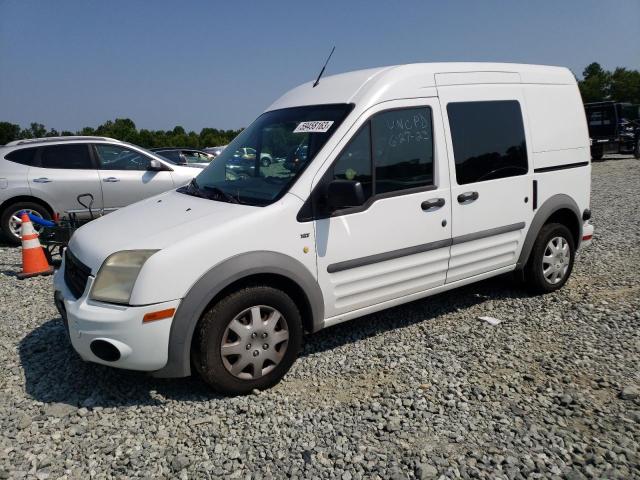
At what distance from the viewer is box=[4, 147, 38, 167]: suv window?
8.17m

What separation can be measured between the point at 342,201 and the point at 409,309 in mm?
1926

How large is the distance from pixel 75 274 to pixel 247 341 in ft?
4.29

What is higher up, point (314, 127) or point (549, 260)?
point (314, 127)

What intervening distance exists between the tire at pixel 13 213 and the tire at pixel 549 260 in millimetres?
7301

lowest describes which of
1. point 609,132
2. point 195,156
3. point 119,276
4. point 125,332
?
point 125,332

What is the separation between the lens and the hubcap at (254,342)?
3.23 m

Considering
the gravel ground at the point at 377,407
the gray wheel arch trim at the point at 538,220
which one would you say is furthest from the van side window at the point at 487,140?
the gravel ground at the point at 377,407

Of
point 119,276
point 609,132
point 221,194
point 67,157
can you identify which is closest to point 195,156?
point 67,157

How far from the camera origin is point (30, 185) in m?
8.02

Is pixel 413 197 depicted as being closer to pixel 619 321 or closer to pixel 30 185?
pixel 619 321

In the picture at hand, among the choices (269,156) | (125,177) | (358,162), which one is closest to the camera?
(358,162)

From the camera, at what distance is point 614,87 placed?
60750mm

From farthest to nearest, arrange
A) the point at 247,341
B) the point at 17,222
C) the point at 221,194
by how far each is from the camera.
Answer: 1. the point at 17,222
2. the point at 221,194
3. the point at 247,341

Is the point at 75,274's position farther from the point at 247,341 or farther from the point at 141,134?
the point at 141,134
